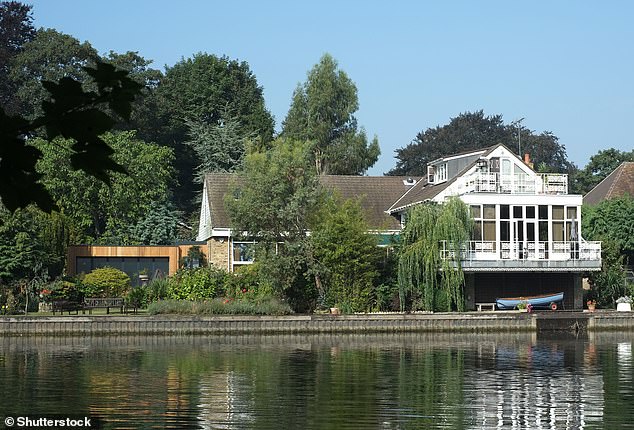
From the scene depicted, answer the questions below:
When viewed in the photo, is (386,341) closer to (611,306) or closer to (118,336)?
(118,336)

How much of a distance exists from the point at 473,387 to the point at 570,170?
7920cm

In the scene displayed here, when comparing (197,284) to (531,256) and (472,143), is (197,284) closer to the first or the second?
(531,256)

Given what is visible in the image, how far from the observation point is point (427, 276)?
47844 millimetres

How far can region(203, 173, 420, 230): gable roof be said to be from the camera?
56000mm

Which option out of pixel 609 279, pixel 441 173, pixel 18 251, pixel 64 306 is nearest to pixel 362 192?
pixel 441 173

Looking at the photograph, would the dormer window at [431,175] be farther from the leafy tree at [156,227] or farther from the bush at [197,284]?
the leafy tree at [156,227]

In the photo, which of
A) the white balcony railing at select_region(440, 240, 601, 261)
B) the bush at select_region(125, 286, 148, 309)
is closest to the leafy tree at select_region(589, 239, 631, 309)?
the white balcony railing at select_region(440, 240, 601, 261)

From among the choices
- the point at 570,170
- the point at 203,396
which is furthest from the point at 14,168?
the point at 570,170

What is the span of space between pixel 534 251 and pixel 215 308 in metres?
15.7

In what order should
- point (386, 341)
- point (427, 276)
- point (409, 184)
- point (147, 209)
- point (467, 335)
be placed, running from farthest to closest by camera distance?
point (147, 209)
point (409, 184)
point (427, 276)
point (467, 335)
point (386, 341)

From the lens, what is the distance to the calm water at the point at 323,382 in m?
22.3

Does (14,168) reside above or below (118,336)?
above

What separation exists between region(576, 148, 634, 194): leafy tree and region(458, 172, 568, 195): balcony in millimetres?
30767

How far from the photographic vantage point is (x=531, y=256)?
5022 centimetres
